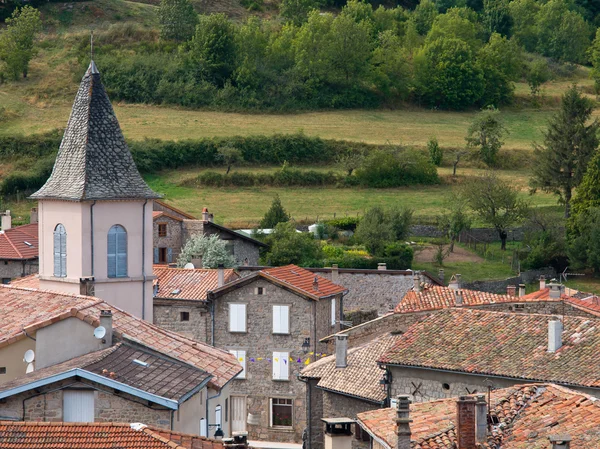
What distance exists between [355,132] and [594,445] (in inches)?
3030

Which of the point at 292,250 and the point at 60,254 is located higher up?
the point at 60,254

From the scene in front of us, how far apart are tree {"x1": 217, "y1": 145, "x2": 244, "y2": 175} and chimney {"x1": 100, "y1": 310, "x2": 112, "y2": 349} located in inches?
2393

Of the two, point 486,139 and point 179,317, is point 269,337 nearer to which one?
point 179,317

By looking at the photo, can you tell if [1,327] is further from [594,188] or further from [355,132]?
[355,132]

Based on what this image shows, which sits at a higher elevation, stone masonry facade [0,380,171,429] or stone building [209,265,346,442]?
stone masonry facade [0,380,171,429]

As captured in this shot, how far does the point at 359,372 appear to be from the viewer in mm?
39812

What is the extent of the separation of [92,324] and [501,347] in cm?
1044

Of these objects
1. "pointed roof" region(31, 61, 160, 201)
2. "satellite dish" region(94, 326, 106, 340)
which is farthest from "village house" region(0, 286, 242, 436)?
"pointed roof" region(31, 61, 160, 201)

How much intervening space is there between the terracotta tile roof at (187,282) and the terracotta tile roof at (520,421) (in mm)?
23507

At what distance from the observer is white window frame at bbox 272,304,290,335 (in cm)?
4975

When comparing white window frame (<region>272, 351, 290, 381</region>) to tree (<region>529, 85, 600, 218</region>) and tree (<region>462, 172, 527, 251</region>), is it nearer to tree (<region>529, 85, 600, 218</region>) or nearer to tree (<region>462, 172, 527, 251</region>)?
tree (<region>462, 172, 527, 251</region>)

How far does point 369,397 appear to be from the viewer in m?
37.5

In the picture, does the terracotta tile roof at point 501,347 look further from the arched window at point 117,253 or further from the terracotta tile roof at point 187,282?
the terracotta tile roof at point 187,282

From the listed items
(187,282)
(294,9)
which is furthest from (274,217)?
(294,9)
